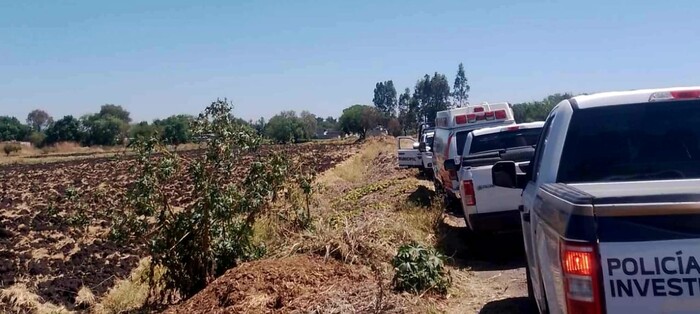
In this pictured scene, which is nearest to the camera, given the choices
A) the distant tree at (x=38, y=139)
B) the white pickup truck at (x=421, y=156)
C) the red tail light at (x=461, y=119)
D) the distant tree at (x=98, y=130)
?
the red tail light at (x=461, y=119)

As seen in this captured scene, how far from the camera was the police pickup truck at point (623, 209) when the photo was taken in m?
3.12

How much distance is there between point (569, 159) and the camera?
4.76 meters

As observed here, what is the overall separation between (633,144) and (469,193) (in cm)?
511

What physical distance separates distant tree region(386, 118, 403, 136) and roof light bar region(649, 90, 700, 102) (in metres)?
92.8

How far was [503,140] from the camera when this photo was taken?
12.5m

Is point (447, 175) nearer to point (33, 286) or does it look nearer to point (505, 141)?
point (505, 141)

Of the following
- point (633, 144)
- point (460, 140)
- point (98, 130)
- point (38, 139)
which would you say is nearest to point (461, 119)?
point (460, 140)

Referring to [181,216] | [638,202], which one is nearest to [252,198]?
[181,216]

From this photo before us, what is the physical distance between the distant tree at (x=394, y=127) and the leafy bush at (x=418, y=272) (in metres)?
90.0

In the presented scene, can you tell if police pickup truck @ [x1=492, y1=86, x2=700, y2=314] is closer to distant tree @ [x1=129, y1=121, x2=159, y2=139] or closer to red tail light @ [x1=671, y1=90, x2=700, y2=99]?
red tail light @ [x1=671, y1=90, x2=700, y2=99]

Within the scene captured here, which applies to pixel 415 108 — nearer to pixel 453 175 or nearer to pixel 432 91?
pixel 432 91

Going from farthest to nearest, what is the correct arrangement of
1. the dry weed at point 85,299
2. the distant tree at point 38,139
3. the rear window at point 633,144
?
the distant tree at point 38,139 < the dry weed at point 85,299 < the rear window at point 633,144

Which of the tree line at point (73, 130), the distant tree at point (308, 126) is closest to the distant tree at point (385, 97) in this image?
the distant tree at point (308, 126)

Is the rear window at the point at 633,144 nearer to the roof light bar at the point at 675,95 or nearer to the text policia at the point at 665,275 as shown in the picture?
the roof light bar at the point at 675,95
